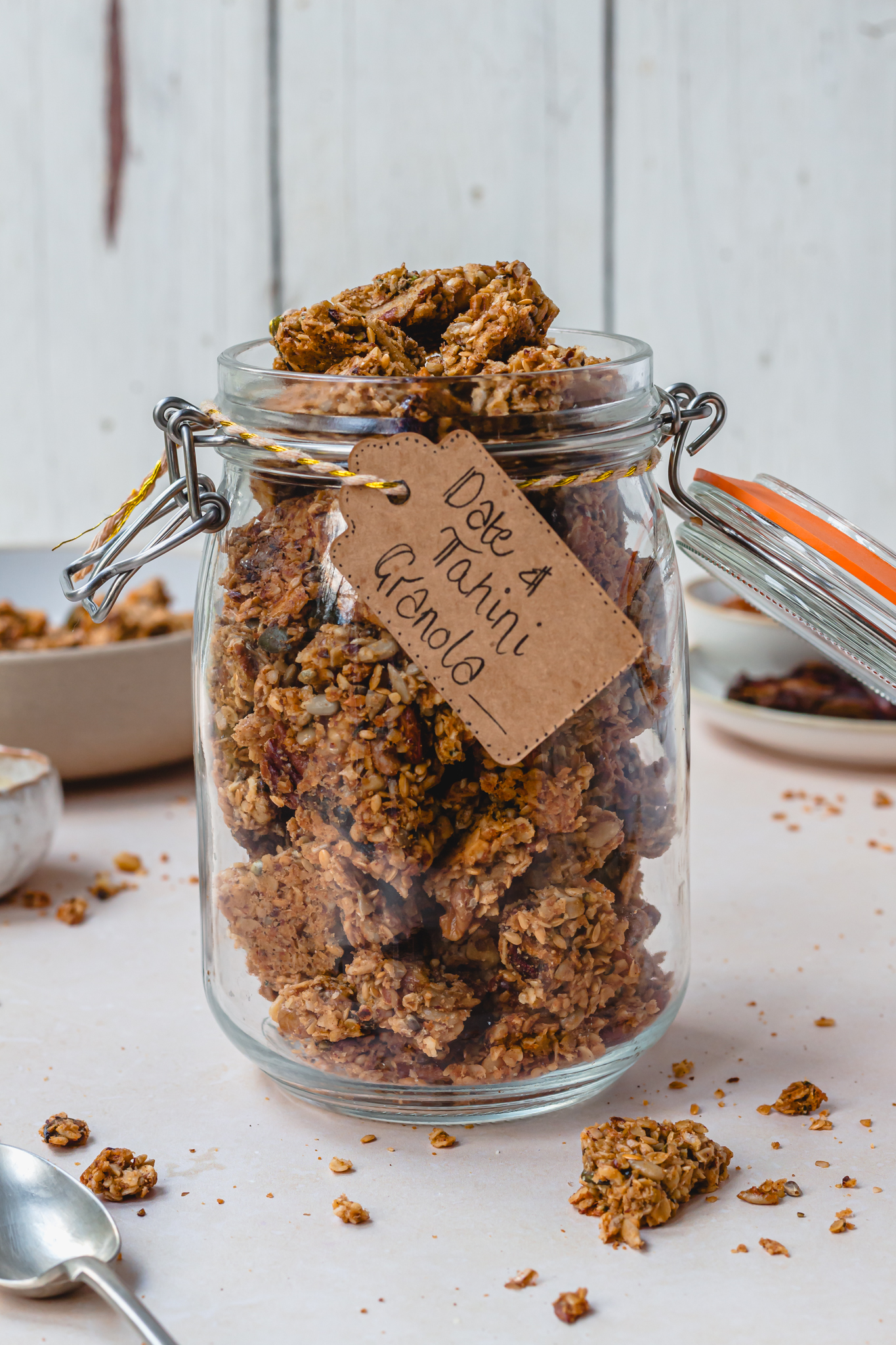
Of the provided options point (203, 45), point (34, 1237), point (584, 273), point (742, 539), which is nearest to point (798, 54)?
point (584, 273)

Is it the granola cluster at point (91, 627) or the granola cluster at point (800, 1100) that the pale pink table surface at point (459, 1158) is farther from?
the granola cluster at point (91, 627)

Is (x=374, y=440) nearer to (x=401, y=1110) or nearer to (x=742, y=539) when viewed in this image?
(x=742, y=539)

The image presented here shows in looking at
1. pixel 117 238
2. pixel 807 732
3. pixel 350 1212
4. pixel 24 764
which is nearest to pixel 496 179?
pixel 117 238

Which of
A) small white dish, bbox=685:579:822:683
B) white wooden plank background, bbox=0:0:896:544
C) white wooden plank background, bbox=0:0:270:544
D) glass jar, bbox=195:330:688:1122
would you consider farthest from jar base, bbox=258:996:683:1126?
Answer: white wooden plank background, bbox=0:0:270:544

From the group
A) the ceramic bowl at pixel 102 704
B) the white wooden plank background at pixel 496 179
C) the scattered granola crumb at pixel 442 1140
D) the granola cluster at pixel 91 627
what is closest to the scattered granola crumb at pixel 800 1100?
the scattered granola crumb at pixel 442 1140

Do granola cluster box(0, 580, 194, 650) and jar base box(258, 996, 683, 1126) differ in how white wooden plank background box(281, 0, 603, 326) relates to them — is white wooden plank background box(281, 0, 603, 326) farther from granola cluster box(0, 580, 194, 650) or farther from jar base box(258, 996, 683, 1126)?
jar base box(258, 996, 683, 1126)

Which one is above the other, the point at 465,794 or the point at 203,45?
the point at 203,45
